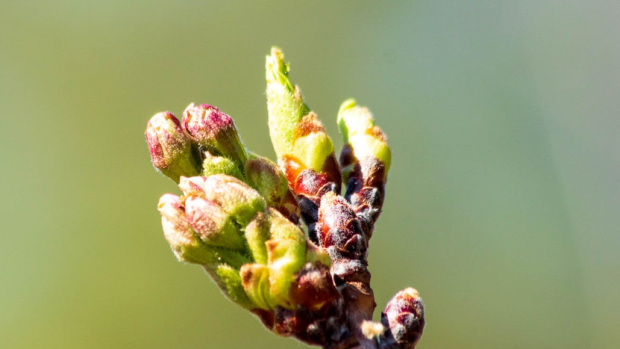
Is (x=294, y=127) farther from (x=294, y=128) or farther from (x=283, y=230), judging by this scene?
(x=283, y=230)

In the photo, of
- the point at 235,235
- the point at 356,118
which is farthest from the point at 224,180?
the point at 356,118

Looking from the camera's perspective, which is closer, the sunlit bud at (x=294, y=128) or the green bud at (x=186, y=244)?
the green bud at (x=186, y=244)

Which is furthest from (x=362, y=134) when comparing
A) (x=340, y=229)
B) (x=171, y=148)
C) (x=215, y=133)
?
(x=171, y=148)

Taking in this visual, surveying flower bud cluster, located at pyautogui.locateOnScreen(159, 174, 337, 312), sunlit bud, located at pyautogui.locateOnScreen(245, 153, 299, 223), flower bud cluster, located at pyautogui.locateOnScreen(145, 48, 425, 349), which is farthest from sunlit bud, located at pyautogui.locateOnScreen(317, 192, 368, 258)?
flower bud cluster, located at pyautogui.locateOnScreen(159, 174, 337, 312)

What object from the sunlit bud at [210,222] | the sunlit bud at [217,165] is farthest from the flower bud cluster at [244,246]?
the sunlit bud at [217,165]

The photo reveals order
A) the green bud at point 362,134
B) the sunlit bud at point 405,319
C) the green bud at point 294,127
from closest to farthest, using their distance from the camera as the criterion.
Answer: the sunlit bud at point 405,319 → the green bud at point 294,127 → the green bud at point 362,134

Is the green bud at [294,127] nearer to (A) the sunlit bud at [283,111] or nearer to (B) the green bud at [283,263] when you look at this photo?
(A) the sunlit bud at [283,111]
